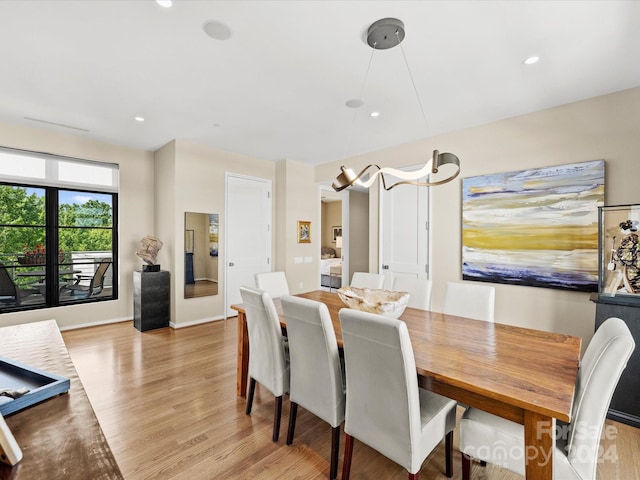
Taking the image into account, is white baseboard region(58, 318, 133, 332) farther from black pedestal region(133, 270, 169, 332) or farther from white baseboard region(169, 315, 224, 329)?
white baseboard region(169, 315, 224, 329)

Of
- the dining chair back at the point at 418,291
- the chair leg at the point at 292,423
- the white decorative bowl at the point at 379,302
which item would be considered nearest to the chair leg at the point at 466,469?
the white decorative bowl at the point at 379,302

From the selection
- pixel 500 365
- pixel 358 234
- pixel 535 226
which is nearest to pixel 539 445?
pixel 500 365

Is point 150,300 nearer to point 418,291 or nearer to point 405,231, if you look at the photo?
point 418,291

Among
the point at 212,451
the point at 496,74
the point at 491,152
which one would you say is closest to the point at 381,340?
the point at 212,451

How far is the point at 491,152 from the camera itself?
3.54 meters

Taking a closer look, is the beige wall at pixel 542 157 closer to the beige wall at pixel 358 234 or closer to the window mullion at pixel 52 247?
the beige wall at pixel 358 234

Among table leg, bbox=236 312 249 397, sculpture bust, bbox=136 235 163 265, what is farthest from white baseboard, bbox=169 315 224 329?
table leg, bbox=236 312 249 397

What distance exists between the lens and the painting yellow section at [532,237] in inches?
114

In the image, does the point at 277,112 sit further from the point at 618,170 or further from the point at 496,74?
the point at 618,170

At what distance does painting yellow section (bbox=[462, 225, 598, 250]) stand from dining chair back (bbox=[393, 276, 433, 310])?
3.79ft

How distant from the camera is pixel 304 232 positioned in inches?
228

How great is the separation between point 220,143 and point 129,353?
303 centimetres

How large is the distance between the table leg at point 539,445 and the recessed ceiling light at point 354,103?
285 cm

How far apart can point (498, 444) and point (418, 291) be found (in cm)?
156
